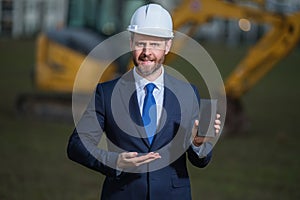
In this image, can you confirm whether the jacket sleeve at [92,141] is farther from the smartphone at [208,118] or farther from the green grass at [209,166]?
the green grass at [209,166]

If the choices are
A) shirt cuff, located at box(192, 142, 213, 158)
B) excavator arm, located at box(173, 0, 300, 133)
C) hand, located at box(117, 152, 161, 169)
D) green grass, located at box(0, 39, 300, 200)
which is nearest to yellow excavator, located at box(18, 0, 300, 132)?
excavator arm, located at box(173, 0, 300, 133)

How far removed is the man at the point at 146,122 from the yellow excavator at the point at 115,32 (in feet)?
32.1

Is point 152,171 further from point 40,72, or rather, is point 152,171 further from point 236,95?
point 40,72

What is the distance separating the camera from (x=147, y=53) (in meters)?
3.87

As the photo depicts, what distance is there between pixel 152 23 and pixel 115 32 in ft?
43.3

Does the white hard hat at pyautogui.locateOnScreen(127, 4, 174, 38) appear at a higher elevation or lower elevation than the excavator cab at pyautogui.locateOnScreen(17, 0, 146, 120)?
higher

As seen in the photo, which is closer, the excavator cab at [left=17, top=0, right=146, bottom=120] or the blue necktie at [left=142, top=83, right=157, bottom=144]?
the blue necktie at [left=142, top=83, right=157, bottom=144]

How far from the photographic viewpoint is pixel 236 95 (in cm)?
1405

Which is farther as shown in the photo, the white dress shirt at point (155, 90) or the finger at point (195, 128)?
the white dress shirt at point (155, 90)

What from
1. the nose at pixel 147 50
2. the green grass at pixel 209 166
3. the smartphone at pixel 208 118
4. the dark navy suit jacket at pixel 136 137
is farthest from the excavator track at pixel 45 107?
the smartphone at pixel 208 118

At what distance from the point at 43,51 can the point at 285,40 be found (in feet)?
16.2

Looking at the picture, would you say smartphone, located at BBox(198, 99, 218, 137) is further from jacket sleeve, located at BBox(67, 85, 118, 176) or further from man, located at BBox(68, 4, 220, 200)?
jacket sleeve, located at BBox(67, 85, 118, 176)

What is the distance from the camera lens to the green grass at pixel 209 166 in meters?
9.09

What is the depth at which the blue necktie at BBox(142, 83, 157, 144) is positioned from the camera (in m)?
3.88
